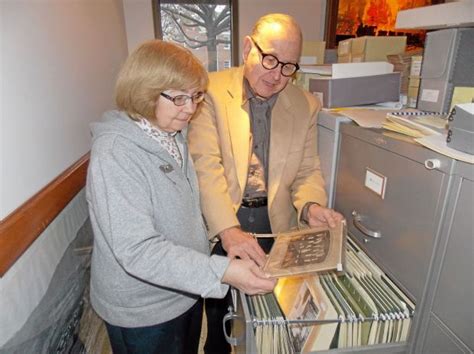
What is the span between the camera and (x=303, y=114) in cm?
114

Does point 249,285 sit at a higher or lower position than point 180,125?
lower

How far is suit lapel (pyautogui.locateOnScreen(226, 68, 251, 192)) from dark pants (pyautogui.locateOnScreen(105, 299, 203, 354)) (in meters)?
0.49

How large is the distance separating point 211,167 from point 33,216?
0.52 meters

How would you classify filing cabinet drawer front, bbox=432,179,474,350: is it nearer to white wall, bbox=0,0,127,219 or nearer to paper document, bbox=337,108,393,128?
paper document, bbox=337,108,393,128

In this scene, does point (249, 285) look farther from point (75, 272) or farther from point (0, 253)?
point (75, 272)

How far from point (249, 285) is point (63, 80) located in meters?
0.97

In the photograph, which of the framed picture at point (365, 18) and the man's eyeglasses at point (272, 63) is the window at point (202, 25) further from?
the man's eyeglasses at point (272, 63)

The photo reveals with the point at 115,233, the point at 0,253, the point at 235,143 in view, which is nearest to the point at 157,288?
the point at 115,233

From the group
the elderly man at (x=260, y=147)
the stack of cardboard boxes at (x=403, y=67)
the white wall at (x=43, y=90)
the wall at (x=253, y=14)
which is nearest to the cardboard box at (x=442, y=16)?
the stack of cardboard boxes at (x=403, y=67)

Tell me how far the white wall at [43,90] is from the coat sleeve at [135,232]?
0.85ft

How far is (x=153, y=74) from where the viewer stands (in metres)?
0.72

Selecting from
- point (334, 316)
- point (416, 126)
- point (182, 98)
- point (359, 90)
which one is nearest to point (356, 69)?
point (359, 90)

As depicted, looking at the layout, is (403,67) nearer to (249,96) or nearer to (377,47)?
(377,47)

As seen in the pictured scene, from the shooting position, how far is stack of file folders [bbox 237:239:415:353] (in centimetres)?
72
